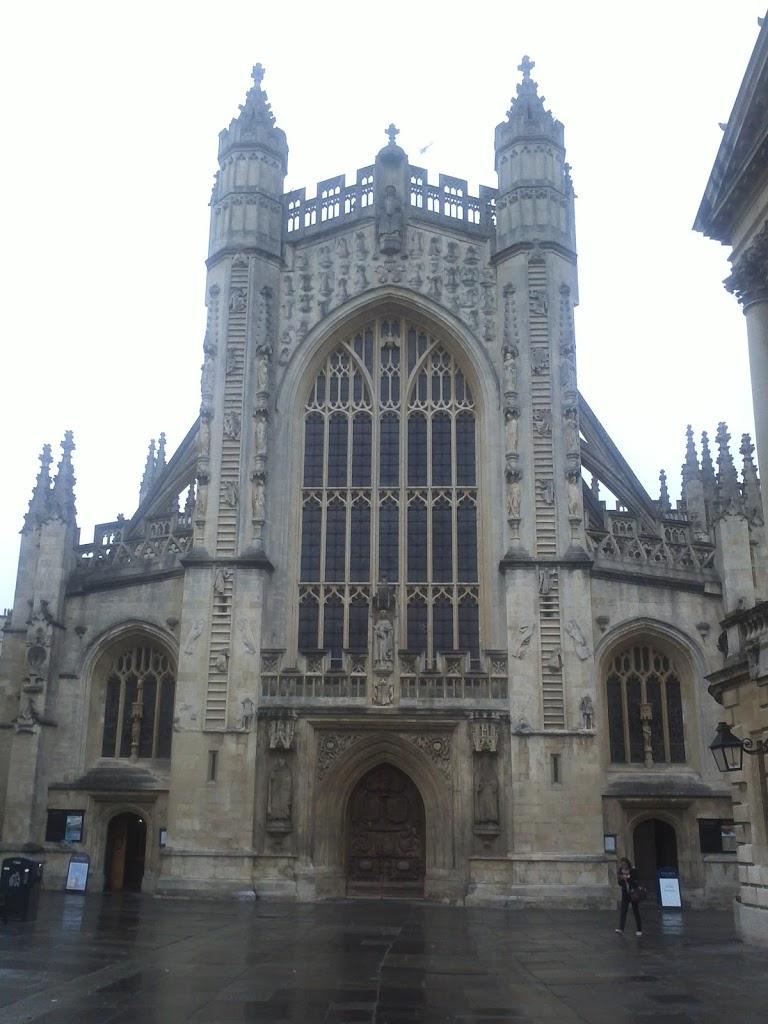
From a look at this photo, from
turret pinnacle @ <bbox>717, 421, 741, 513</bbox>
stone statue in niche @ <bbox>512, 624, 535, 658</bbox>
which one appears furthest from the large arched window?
turret pinnacle @ <bbox>717, 421, 741, 513</bbox>

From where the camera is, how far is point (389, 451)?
2917 cm

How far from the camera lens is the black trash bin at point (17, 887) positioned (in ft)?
A: 58.5

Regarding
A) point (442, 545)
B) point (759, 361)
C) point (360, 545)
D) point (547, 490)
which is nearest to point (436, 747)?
point (442, 545)

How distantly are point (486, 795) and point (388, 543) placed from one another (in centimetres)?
739

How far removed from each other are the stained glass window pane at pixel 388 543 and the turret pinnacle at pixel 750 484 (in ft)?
32.4

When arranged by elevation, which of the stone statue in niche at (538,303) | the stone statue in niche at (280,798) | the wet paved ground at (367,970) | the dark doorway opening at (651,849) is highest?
the stone statue in niche at (538,303)

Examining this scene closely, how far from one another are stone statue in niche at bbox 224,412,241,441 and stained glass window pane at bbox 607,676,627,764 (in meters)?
12.2

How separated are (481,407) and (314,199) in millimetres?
8535

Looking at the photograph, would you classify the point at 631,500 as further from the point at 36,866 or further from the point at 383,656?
the point at 36,866

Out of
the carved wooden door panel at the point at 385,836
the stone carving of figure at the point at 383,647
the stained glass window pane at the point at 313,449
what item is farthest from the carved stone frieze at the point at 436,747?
the stained glass window pane at the point at 313,449

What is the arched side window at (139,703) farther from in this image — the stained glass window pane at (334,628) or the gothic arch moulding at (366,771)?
the gothic arch moulding at (366,771)

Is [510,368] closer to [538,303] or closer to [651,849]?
[538,303]

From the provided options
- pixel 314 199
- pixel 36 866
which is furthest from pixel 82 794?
pixel 314 199

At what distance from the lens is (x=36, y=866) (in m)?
18.2
